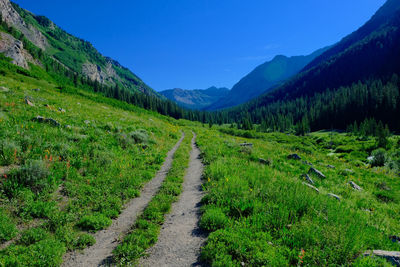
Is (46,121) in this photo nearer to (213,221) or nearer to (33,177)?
(33,177)

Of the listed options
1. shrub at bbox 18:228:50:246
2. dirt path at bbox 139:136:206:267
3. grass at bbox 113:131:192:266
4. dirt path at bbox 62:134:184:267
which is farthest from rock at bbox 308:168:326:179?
shrub at bbox 18:228:50:246

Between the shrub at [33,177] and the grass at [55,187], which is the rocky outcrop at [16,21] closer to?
the grass at [55,187]

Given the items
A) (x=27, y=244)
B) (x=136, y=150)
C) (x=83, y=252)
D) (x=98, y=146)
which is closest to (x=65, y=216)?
(x=27, y=244)

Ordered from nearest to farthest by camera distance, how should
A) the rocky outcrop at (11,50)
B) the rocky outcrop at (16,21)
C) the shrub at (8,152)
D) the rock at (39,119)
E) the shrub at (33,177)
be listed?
the shrub at (33,177) < the shrub at (8,152) < the rock at (39,119) < the rocky outcrop at (11,50) < the rocky outcrop at (16,21)

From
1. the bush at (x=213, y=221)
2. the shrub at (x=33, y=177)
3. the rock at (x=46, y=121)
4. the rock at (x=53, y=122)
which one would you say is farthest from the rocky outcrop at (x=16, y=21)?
the bush at (x=213, y=221)

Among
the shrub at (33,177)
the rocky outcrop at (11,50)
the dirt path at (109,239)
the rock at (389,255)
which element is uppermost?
the rocky outcrop at (11,50)

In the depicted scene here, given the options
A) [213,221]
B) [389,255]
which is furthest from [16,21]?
[389,255]

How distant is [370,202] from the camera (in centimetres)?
1003

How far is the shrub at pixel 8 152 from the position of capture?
791 centimetres

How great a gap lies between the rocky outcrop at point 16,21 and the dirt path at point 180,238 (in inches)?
8218

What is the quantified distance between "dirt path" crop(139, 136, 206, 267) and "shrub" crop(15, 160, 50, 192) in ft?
17.2

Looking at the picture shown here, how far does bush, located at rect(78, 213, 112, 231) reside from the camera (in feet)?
19.5

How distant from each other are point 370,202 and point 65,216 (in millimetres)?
14665

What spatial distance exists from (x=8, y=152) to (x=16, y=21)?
251 metres
